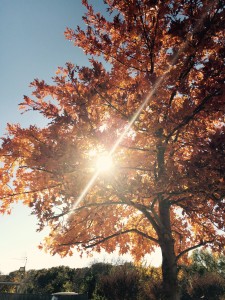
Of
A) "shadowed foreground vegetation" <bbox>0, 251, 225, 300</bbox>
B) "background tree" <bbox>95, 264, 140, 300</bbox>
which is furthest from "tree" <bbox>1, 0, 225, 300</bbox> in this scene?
"background tree" <bbox>95, 264, 140, 300</bbox>

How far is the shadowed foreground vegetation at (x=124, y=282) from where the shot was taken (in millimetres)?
18750

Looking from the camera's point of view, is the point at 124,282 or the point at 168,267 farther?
the point at 124,282

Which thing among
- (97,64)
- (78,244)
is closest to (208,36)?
(97,64)

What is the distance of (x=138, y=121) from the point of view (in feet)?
23.1

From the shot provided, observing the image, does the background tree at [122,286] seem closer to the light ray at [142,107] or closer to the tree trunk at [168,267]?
the tree trunk at [168,267]

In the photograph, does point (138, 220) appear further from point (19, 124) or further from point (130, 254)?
point (19, 124)

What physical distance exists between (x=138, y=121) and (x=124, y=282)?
15063 mm

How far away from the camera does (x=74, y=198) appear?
6680 millimetres

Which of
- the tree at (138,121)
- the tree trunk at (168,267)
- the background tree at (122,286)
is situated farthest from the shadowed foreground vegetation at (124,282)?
the tree at (138,121)

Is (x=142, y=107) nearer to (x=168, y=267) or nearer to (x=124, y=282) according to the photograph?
(x=168, y=267)

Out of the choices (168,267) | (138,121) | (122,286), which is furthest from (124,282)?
(138,121)

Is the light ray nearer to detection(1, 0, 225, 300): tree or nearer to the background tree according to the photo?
detection(1, 0, 225, 300): tree

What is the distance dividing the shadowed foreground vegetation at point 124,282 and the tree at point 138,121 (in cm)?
538

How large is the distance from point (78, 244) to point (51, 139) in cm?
384
